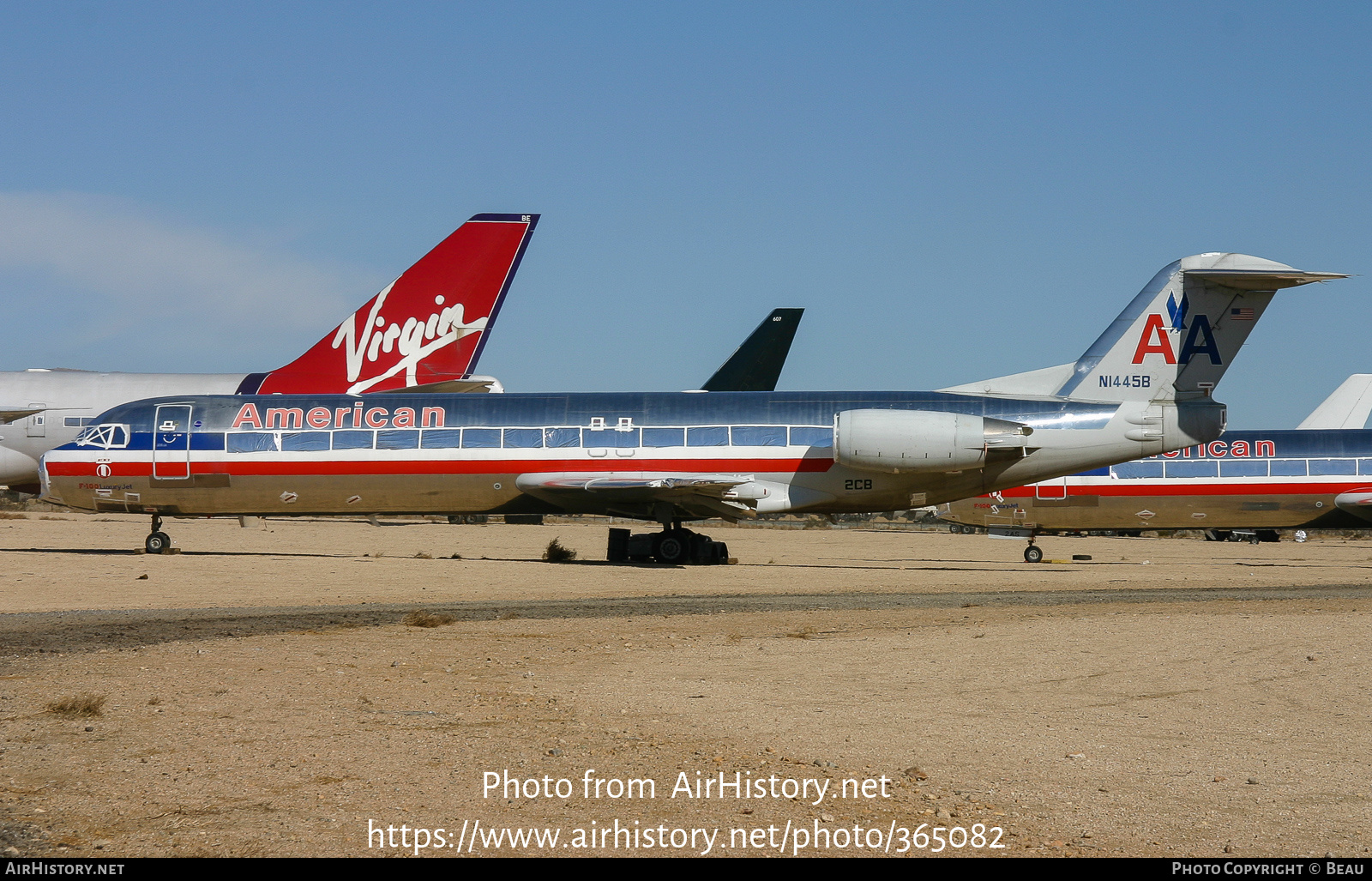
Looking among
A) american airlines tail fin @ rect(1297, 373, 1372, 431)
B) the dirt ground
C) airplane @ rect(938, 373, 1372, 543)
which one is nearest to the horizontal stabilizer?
the dirt ground

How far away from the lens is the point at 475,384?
101 ft

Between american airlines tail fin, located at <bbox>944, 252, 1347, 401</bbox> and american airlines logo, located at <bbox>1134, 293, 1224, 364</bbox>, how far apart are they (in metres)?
0.02

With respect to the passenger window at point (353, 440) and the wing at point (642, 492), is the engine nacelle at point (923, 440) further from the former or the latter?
the passenger window at point (353, 440)

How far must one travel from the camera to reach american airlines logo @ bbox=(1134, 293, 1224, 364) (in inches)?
1060

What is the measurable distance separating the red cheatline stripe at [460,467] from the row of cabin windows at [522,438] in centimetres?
36

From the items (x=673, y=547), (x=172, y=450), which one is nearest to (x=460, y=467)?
(x=673, y=547)

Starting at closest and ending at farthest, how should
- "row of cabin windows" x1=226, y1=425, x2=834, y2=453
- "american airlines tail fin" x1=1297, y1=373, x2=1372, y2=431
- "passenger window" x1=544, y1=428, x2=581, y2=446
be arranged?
"row of cabin windows" x1=226, y1=425, x2=834, y2=453
"passenger window" x1=544, y1=428, x2=581, y2=446
"american airlines tail fin" x1=1297, y1=373, x2=1372, y2=431

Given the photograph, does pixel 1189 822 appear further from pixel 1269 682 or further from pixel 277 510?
pixel 277 510

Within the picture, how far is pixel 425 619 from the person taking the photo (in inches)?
570

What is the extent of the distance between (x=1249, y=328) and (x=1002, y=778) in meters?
23.4

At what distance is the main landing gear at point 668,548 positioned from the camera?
27.8 meters

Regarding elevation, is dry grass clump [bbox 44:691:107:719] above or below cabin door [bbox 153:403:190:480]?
below

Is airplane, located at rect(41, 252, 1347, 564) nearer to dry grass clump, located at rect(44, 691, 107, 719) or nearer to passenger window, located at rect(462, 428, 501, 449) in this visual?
passenger window, located at rect(462, 428, 501, 449)
